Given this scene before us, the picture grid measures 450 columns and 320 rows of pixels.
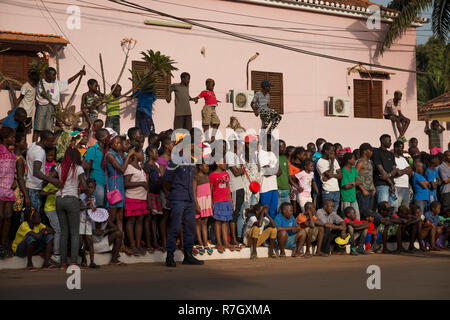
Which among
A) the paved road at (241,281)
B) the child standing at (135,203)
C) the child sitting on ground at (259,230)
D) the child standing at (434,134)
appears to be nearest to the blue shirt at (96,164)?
the child standing at (135,203)

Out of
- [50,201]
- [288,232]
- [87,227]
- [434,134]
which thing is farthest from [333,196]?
[434,134]

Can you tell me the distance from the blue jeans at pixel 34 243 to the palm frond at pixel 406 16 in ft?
46.3

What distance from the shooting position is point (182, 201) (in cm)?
1005

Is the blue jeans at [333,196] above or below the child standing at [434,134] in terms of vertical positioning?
below

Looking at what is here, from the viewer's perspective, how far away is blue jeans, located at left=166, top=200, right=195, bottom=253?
391 inches

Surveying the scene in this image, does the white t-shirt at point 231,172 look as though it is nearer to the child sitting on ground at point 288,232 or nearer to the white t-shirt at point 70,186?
the child sitting on ground at point 288,232

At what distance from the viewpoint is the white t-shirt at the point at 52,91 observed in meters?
12.9

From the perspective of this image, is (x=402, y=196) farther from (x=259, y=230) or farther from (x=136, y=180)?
(x=136, y=180)

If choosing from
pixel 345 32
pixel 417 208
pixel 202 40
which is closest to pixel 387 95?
pixel 345 32

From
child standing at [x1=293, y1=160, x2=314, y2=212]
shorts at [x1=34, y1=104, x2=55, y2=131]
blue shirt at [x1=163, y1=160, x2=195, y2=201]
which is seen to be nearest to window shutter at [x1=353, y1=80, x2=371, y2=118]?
child standing at [x1=293, y1=160, x2=314, y2=212]

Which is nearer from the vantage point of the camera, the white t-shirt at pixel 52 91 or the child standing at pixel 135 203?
the child standing at pixel 135 203

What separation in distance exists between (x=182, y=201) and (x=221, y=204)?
160cm
